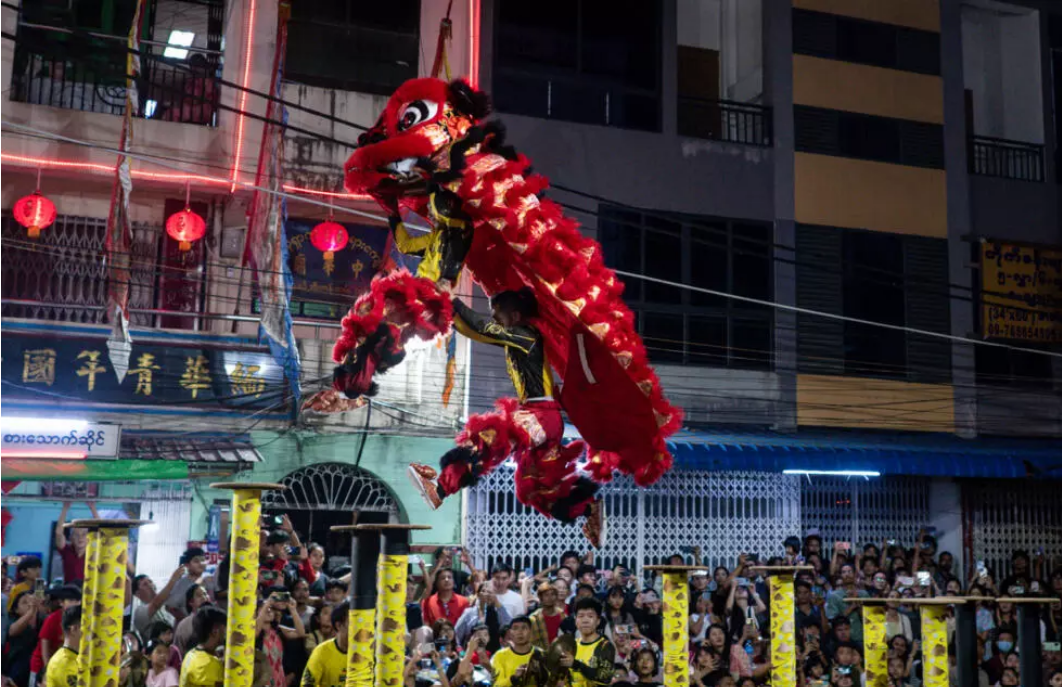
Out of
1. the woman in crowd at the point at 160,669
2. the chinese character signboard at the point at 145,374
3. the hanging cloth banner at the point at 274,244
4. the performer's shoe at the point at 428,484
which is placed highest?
the hanging cloth banner at the point at 274,244

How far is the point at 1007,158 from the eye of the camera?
14.8m

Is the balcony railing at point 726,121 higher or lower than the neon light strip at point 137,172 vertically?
higher

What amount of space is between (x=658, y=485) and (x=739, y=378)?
5.42ft

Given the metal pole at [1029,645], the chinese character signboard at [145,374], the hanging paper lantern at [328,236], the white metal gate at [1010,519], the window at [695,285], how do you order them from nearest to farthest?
the metal pole at [1029,645] < the hanging paper lantern at [328,236] < the chinese character signboard at [145,374] < the window at [695,285] < the white metal gate at [1010,519]

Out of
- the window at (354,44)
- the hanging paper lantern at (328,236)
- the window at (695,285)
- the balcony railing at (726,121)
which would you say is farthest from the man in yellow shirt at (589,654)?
the balcony railing at (726,121)

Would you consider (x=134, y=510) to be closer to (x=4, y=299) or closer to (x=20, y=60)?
(x=4, y=299)

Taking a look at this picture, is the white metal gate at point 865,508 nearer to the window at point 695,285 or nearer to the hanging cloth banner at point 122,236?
the window at point 695,285

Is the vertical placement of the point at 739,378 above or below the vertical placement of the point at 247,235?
below

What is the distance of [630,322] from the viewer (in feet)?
17.1

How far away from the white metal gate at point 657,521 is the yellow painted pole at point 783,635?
219 inches

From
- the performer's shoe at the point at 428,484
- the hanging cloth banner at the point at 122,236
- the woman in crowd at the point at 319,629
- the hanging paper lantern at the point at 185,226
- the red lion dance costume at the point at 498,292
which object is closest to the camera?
the red lion dance costume at the point at 498,292

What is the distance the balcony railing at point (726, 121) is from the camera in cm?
1352

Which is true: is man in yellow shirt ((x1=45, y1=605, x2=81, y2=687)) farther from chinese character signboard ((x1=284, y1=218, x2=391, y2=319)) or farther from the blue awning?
the blue awning

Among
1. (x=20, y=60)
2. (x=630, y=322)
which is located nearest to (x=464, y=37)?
(x=20, y=60)
